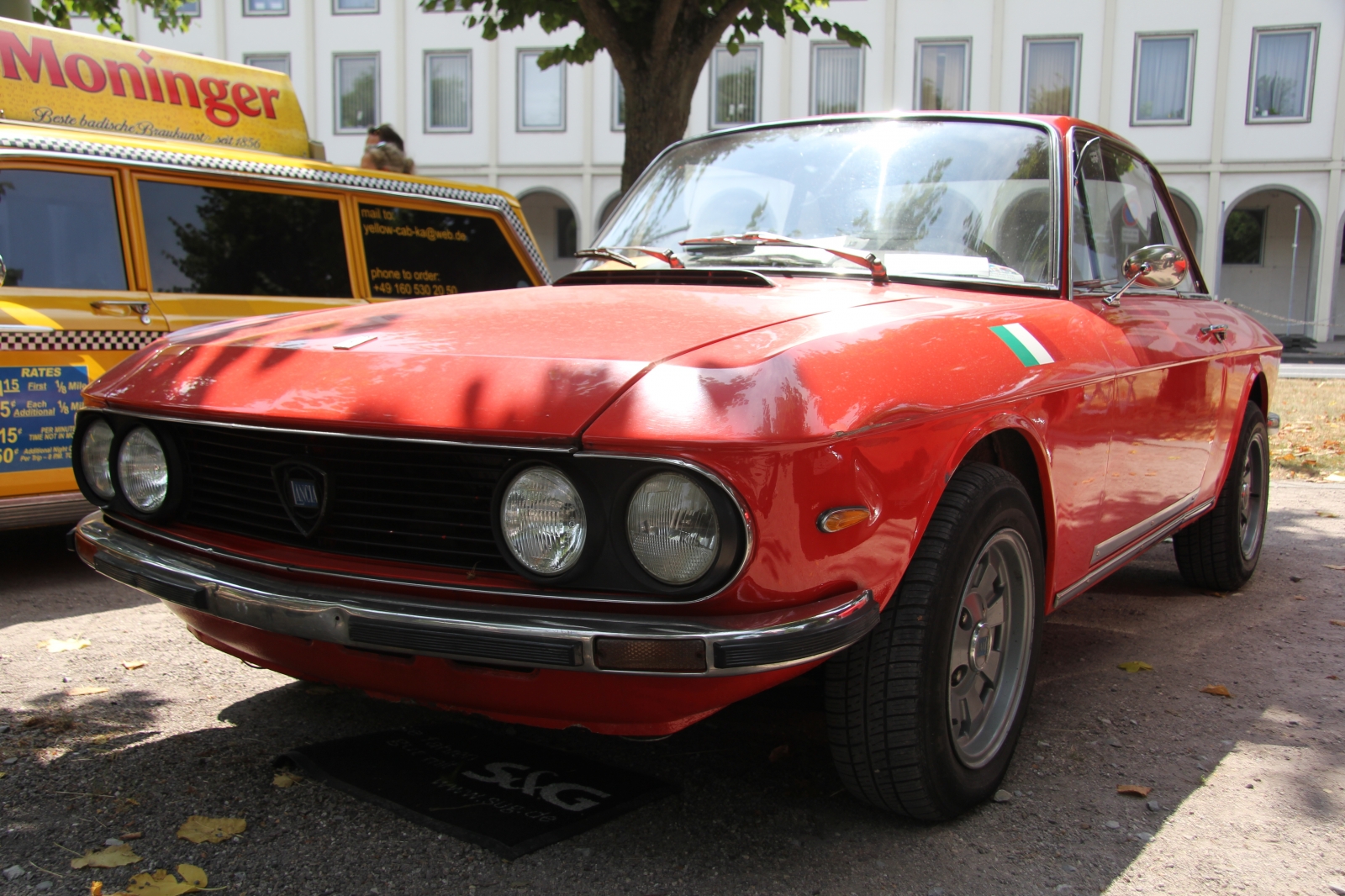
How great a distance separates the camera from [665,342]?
2.14 m

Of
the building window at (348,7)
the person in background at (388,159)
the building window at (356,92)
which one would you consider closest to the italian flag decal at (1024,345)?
the person in background at (388,159)

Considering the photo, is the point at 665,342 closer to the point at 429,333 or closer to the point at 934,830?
the point at 429,333

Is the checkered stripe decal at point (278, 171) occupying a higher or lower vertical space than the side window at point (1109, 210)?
higher

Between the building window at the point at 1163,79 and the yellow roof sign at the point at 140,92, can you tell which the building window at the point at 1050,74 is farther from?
the yellow roof sign at the point at 140,92

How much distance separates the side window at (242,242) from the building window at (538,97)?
67.4 ft

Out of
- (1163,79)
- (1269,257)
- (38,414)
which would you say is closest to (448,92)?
(1163,79)

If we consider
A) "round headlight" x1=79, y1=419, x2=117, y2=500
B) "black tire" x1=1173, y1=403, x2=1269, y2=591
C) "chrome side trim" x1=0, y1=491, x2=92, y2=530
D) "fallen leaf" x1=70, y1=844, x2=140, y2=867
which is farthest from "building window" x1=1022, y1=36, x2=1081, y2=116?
"fallen leaf" x1=70, y1=844, x2=140, y2=867

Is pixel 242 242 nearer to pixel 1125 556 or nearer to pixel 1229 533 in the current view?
pixel 1125 556

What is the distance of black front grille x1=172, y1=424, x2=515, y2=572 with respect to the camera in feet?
6.84

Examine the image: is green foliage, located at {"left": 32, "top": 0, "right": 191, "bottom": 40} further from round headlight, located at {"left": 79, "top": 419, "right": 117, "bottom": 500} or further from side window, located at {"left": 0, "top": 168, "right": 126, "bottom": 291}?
round headlight, located at {"left": 79, "top": 419, "right": 117, "bottom": 500}

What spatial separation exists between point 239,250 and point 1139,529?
4107 mm

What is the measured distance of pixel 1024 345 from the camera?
264cm

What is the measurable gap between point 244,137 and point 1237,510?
543 centimetres

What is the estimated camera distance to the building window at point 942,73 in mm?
23719
